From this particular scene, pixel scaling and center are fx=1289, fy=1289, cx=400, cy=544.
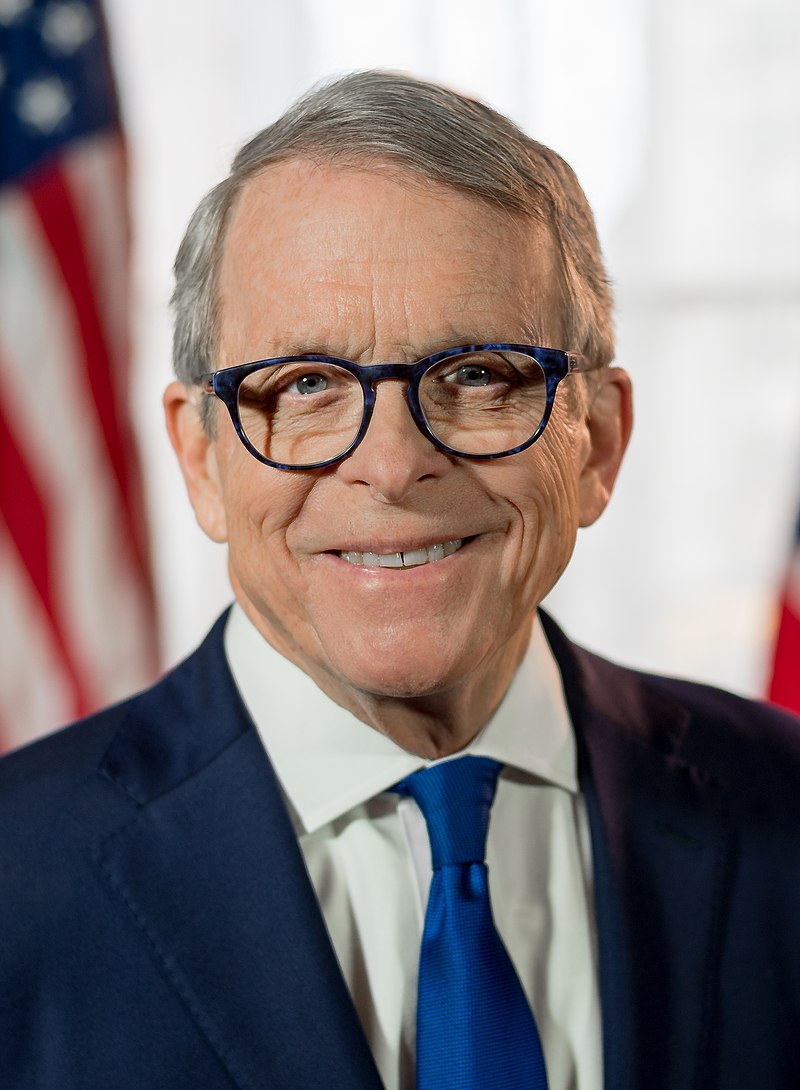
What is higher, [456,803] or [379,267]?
[379,267]

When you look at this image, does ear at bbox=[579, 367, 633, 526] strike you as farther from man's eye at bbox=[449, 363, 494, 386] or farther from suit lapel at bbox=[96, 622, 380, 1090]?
suit lapel at bbox=[96, 622, 380, 1090]

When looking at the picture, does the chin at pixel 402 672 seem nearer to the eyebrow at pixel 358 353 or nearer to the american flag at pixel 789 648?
the eyebrow at pixel 358 353

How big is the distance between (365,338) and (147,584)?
2174mm

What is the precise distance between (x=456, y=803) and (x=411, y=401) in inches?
18.6

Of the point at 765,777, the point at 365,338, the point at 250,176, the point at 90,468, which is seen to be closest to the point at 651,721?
the point at 765,777

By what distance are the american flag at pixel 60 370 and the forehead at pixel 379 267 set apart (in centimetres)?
193

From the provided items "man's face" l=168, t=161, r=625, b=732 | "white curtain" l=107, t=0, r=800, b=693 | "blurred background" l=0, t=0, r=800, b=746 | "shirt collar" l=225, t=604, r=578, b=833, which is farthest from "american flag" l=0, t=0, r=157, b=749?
"man's face" l=168, t=161, r=625, b=732

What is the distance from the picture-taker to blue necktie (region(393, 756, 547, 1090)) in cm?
137

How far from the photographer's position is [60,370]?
3152mm

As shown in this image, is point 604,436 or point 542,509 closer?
point 542,509

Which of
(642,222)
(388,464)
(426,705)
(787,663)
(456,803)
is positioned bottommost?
(787,663)

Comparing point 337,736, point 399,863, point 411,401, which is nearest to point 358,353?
point 411,401

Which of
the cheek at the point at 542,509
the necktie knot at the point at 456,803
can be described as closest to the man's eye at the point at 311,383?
the cheek at the point at 542,509

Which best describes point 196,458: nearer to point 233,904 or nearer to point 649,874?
point 233,904
